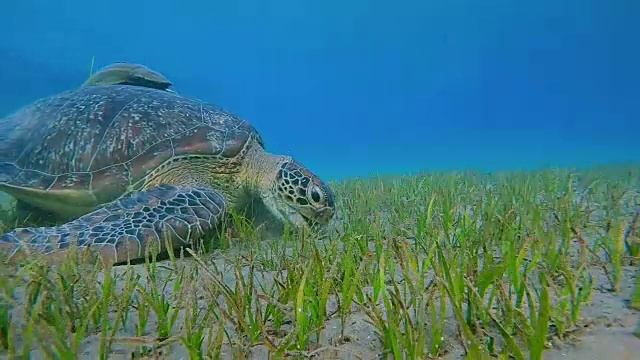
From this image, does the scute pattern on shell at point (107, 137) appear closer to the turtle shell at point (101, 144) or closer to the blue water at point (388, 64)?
the turtle shell at point (101, 144)

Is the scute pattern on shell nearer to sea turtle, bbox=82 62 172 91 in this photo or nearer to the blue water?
sea turtle, bbox=82 62 172 91

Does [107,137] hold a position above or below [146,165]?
above

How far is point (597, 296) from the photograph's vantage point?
5.75 feet

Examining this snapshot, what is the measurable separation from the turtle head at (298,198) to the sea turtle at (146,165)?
0.03 ft

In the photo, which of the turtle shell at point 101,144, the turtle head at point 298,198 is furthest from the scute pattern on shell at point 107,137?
the turtle head at point 298,198

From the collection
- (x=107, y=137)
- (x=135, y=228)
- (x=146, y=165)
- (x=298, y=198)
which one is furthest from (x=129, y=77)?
(x=135, y=228)

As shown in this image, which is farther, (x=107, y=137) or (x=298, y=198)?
(x=107, y=137)

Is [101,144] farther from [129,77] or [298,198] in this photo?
[129,77]

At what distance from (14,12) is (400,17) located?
10537 centimetres

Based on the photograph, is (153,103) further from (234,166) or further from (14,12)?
(14,12)

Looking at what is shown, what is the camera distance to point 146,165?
3990 millimetres

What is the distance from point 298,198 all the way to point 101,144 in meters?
2.20

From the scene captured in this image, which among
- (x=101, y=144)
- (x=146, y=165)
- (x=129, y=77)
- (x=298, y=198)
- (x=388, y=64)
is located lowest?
(x=298, y=198)

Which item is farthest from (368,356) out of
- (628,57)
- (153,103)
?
(628,57)
